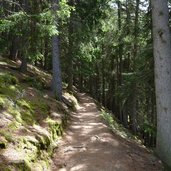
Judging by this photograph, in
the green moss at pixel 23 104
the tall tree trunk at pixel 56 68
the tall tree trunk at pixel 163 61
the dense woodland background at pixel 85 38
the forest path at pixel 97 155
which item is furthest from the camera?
the tall tree trunk at pixel 56 68

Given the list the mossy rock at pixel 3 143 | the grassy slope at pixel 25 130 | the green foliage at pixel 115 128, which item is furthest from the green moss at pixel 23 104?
the green foliage at pixel 115 128

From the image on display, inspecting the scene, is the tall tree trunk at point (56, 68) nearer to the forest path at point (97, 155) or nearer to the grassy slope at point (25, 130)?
the grassy slope at point (25, 130)

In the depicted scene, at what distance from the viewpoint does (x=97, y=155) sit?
1058 centimetres

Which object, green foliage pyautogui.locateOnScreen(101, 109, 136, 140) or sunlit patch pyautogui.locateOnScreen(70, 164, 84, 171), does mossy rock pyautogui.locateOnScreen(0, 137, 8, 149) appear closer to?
sunlit patch pyautogui.locateOnScreen(70, 164, 84, 171)

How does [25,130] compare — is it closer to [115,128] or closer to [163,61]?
[163,61]

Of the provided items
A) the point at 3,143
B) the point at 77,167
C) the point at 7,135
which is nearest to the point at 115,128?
the point at 77,167

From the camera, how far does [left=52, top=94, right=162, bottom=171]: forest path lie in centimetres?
965

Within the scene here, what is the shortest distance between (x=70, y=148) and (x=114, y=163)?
6.10 feet

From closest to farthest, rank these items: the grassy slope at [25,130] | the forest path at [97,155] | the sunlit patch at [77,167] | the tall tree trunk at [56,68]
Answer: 1. the grassy slope at [25,130]
2. the sunlit patch at [77,167]
3. the forest path at [97,155]
4. the tall tree trunk at [56,68]

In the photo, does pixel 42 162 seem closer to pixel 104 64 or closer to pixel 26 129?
pixel 26 129

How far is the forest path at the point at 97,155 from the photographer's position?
9.65 m

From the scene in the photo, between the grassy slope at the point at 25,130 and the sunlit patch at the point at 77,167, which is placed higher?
the grassy slope at the point at 25,130

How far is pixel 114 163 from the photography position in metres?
9.95

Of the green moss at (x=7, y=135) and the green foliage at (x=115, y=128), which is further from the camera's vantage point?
the green foliage at (x=115, y=128)
